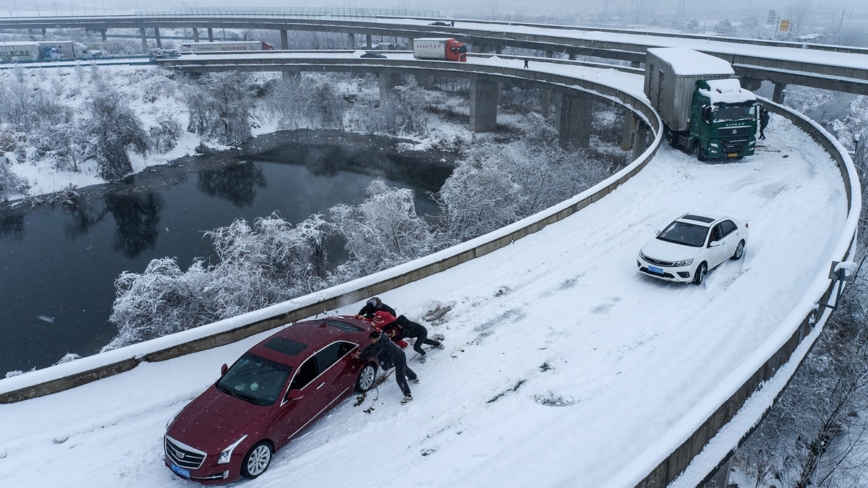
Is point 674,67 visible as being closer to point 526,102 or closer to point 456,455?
point 456,455

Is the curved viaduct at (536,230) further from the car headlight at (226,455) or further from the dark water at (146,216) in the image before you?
the dark water at (146,216)

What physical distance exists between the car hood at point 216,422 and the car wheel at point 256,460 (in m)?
Answer: 0.31

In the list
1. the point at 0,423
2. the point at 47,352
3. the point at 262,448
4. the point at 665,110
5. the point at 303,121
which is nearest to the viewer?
the point at 262,448

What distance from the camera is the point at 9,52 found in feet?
253

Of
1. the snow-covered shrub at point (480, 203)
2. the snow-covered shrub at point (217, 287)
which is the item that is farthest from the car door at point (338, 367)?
the snow-covered shrub at point (480, 203)

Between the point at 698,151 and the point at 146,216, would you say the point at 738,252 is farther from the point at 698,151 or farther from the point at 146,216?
the point at 146,216

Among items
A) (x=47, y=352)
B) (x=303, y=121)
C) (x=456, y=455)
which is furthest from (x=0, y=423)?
(x=303, y=121)

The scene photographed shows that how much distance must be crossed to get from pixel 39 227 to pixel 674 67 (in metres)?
38.5

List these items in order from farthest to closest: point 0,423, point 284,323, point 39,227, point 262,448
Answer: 1. point 39,227
2. point 284,323
3. point 0,423
4. point 262,448

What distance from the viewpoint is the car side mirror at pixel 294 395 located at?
9.15 metres

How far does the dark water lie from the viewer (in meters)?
25.4

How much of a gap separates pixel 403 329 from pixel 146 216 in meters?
33.6

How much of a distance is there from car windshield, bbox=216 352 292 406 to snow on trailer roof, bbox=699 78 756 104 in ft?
71.2

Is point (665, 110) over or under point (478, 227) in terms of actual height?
over
